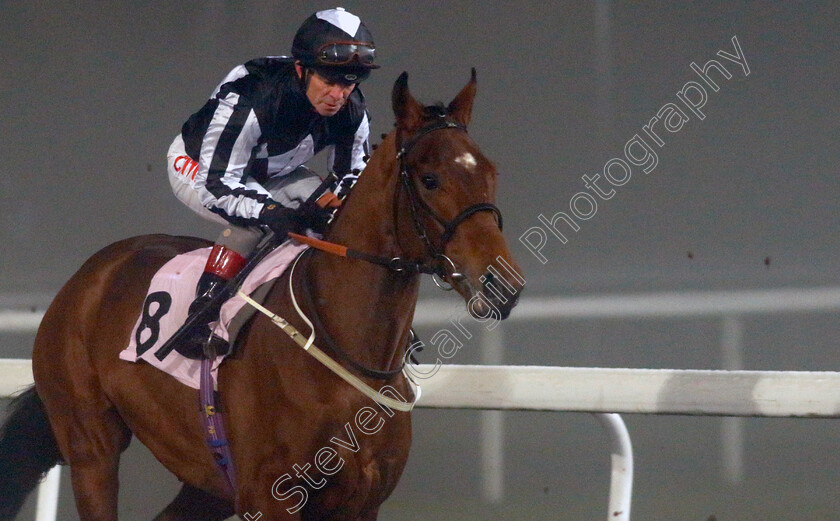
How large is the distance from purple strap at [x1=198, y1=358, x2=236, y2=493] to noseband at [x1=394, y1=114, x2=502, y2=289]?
0.68m

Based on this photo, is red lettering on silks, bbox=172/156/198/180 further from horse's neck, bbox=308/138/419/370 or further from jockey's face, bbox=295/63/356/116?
horse's neck, bbox=308/138/419/370

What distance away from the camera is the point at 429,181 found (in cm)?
197

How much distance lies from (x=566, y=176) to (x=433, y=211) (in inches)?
73.2

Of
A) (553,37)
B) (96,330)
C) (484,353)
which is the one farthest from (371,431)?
(553,37)

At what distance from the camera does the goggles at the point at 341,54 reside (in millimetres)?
2275

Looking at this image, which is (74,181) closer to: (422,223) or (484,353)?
(484,353)

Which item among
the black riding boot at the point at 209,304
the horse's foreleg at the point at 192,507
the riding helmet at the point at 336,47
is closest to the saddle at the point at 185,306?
the black riding boot at the point at 209,304

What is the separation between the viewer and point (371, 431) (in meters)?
2.14

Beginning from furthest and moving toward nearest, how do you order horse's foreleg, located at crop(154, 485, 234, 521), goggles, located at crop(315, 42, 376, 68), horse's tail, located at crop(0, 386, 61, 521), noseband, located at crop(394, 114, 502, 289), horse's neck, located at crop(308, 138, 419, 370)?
horse's tail, located at crop(0, 386, 61, 521)
horse's foreleg, located at crop(154, 485, 234, 521)
goggles, located at crop(315, 42, 376, 68)
horse's neck, located at crop(308, 138, 419, 370)
noseband, located at crop(394, 114, 502, 289)

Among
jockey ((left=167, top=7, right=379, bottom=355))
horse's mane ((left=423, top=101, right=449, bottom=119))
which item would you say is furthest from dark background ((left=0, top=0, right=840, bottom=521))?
horse's mane ((left=423, top=101, right=449, bottom=119))

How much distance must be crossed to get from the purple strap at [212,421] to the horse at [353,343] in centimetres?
3

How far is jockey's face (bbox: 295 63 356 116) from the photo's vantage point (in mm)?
2365

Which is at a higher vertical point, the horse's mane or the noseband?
the horse's mane

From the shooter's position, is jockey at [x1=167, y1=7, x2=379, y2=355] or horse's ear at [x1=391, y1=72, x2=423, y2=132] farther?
jockey at [x1=167, y1=7, x2=379, y2=355]
